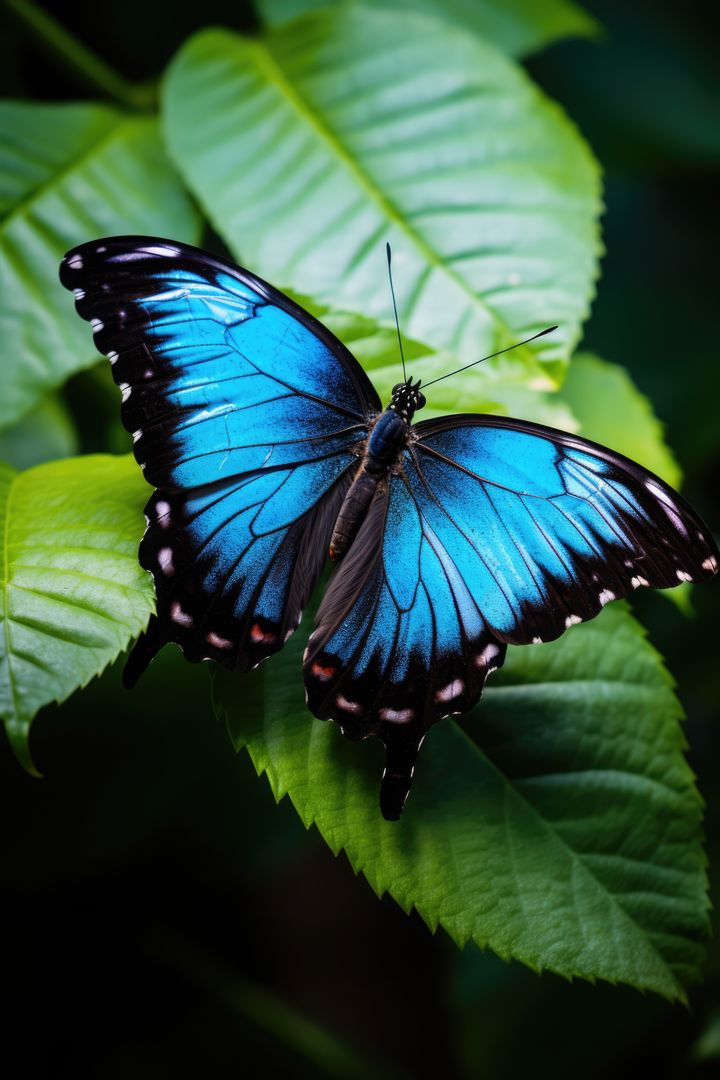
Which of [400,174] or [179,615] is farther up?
[400,174]

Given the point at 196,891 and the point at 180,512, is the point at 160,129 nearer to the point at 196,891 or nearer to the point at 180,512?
the point at 180,512

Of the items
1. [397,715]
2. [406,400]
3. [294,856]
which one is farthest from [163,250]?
[294,856]

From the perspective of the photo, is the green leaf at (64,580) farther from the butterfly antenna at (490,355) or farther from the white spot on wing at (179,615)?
the butterfly antenna at (490,355)

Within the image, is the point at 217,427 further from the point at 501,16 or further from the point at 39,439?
the point at 501,16

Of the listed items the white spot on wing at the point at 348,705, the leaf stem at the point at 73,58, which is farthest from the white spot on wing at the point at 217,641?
the leaf stem at the point at 73,58

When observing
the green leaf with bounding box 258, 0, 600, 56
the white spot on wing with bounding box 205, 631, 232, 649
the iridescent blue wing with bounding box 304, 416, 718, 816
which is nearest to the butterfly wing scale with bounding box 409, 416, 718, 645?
the iridescent blue wing with bounding box 304, 416, 718, 816

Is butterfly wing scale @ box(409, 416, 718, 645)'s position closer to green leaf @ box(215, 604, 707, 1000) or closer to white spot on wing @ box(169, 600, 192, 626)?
green leaf @ box(215, 604, 707, 1000)
